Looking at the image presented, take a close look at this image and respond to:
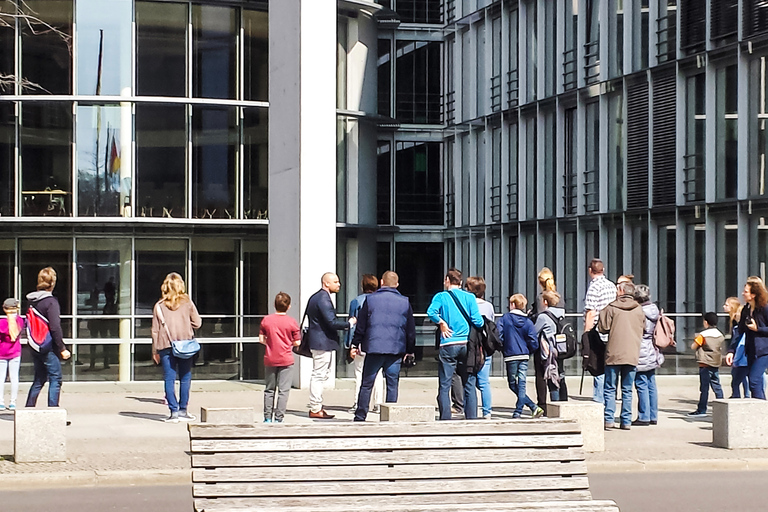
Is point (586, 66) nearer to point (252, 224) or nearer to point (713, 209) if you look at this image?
point (713, 209)

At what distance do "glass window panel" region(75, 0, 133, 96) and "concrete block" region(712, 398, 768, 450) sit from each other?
51.7ft

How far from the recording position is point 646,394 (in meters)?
16.6

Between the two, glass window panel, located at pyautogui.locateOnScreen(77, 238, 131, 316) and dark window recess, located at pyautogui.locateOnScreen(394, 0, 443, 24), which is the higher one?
dark window recess, located at pyautogui.locateOnScreen(394, 0, 443, 24)

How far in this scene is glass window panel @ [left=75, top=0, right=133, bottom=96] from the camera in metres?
26.3

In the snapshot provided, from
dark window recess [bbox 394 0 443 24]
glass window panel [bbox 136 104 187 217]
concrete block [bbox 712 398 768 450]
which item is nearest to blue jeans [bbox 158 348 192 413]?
concrete block [bbox 712 398 768 450]

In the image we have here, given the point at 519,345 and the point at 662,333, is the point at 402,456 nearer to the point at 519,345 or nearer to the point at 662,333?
the point at 519,345

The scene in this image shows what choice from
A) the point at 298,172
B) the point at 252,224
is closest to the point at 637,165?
the point at 252,224

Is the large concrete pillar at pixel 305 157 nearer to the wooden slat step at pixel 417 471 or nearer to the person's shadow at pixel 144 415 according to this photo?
the person's shadow at pixel 144 415

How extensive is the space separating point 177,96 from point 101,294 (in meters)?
4.28

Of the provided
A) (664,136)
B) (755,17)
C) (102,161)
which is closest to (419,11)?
(664,136)

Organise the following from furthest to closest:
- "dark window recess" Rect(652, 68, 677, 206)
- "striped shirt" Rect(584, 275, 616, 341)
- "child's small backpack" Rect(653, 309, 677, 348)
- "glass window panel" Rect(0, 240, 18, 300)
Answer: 1. "dark window recess" Rect(652, 68, 677, 206)
2. "glass window panel" Rect(0, 240, 18, 300)
3. "striped shirt" Rect(584, 275, 616, 341)
4. "child's small backpack" Rect(653, 309, 677, 348)

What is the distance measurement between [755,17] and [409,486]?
24699 millimetres

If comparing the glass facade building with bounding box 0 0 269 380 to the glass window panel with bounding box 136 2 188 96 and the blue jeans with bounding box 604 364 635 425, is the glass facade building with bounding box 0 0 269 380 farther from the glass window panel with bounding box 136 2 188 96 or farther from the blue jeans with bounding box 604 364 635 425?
the blue jeans with bounding box 604 364 635 425

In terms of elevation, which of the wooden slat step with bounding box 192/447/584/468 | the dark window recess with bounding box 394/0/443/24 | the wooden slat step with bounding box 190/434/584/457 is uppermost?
the dark window recess with bounding box 394/0/443/24
